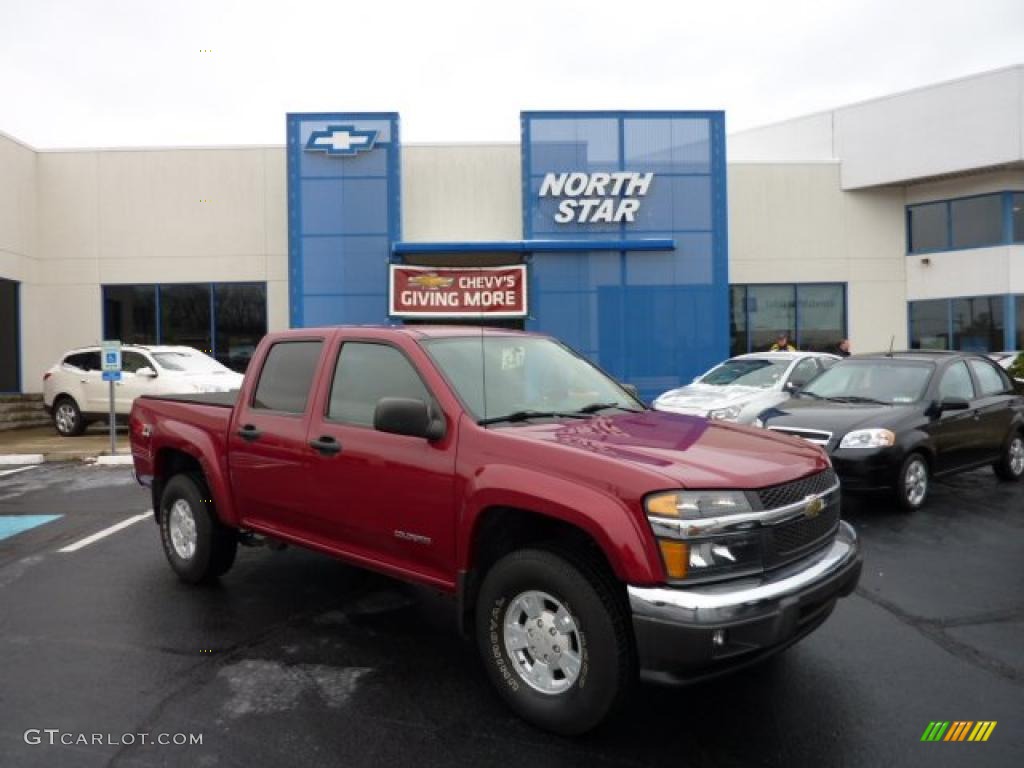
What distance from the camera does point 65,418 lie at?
16047 millimetres

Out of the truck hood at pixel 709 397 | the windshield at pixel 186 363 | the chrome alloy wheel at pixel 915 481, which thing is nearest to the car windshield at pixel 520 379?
the chrome alloy wheel at pixel 915 481

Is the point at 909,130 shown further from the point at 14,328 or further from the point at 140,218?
the point at 14,328

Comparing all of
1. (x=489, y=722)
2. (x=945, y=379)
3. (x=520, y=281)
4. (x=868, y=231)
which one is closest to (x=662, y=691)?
(x=489, y=722)

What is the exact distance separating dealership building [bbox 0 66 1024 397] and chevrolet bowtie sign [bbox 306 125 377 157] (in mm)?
48

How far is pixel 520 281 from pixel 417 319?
2740 millimetres

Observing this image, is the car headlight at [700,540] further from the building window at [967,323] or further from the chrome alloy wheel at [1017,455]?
the building window at [967,323]

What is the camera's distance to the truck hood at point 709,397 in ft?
34.1

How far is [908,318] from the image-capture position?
2208 cm

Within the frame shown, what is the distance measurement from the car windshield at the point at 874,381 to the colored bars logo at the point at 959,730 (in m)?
5.22

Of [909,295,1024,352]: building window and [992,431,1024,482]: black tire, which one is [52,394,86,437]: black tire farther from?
[909,295,1024,352]: building window

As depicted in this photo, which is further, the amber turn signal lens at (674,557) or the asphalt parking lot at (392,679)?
the asphalt parking lot at (392,679)

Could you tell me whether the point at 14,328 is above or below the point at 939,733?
above

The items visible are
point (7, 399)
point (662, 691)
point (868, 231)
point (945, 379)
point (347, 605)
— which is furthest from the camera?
point (868, 231)

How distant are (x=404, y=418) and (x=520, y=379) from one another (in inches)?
32.5
